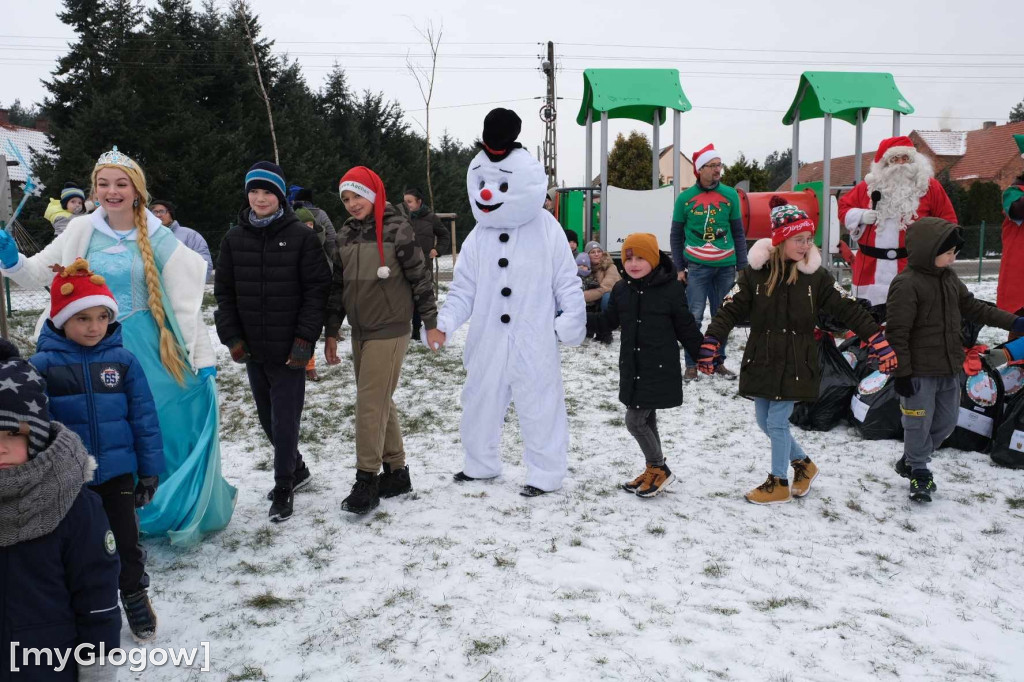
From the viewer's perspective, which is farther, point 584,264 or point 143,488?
point 584,264

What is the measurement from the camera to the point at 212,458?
361 centimetres

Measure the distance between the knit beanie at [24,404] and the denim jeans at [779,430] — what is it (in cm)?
350

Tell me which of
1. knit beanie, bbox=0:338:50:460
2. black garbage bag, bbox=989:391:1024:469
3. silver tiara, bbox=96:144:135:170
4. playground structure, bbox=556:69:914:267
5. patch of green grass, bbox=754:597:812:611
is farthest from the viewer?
playground structure, bbox=556:69:914:267

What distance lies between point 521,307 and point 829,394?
8.78 ft

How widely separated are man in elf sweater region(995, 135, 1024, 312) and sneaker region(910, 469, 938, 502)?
2115 mm

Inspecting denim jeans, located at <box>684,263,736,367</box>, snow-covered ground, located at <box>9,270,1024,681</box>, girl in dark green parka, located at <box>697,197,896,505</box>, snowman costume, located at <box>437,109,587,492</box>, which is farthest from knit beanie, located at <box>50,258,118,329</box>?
denim jeans, located at <box>684,263,736,367</box>

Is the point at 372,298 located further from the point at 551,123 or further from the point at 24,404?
the point at 551,123

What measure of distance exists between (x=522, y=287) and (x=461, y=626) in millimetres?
2023

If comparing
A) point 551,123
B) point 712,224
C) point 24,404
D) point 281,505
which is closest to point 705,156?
point 712,224

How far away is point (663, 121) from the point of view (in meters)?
11.4

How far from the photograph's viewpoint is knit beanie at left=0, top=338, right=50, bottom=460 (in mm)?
1804

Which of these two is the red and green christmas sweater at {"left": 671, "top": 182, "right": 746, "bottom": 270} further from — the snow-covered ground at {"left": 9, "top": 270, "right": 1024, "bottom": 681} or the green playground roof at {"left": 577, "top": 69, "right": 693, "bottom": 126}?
the green playground roof at {"left": 577, "top": 69, "right": 693, "bottom": 126}

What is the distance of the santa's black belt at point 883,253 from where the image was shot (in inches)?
220

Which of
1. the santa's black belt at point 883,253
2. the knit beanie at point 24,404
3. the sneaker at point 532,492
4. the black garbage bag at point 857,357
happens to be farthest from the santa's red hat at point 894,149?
the knit beanie at point 24,404
